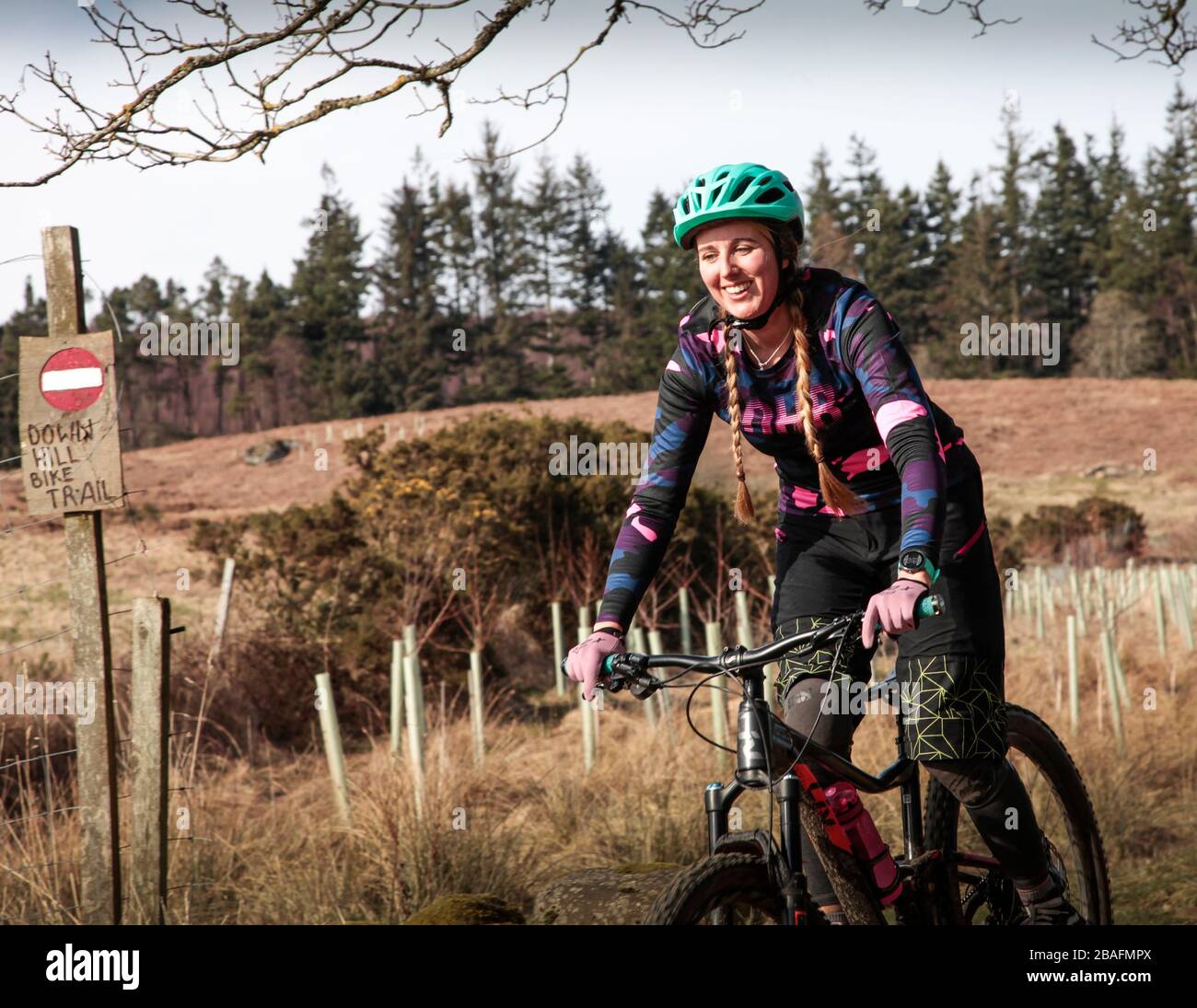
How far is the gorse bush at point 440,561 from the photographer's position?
493 inches

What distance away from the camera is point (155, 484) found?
4156cm

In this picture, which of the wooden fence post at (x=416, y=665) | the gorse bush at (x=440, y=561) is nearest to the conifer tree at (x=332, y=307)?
the gorse bush at (x=440, y=561)

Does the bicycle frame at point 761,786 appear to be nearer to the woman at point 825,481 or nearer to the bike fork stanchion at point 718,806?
the bike fork stanchion at point 718,806

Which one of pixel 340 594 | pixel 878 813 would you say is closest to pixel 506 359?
pixel 340 594

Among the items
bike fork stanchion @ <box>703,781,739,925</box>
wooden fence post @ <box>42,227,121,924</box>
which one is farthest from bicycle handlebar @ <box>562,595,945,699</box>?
wooden fence post @ <box>42,227,121,924</box>

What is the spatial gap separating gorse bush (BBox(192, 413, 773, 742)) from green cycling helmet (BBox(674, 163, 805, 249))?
28.7ft

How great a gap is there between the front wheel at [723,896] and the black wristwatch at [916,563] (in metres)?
0.74

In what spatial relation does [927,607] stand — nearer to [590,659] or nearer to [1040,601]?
[590,659]

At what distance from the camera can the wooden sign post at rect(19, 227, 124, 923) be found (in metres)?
4.65

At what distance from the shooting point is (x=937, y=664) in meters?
3.31

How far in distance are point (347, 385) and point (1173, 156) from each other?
136 ft

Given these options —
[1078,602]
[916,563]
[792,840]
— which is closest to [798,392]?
[916,563]

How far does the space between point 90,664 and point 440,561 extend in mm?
8150
